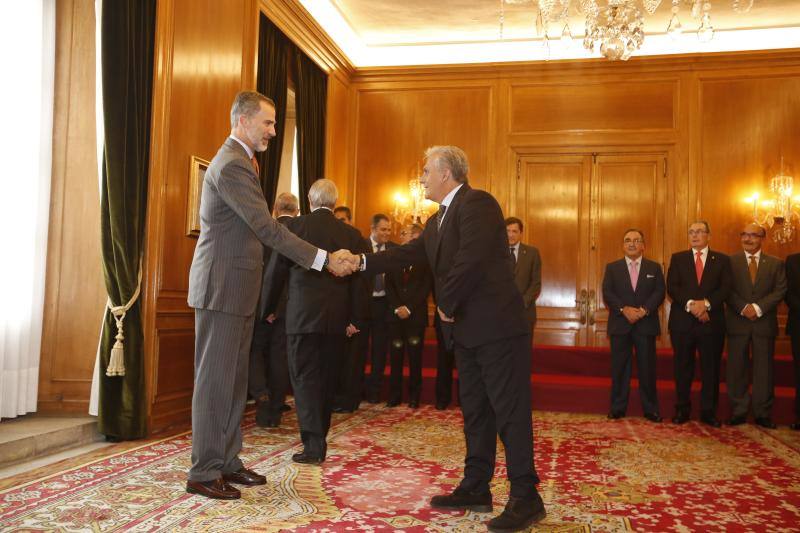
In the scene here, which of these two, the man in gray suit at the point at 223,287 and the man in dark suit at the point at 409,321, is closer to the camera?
the man in gray suit at the point at 223,287

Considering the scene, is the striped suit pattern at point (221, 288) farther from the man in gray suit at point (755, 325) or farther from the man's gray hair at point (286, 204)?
the man in gray suit at point (755, 325)

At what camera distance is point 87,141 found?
516cm

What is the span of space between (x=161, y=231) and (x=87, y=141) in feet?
2.80

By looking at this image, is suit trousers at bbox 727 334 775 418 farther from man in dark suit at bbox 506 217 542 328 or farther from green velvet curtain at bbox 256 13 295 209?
green velvet curtain at bbox 256 13 295 209

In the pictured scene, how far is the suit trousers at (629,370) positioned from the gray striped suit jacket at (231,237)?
13.3 feet

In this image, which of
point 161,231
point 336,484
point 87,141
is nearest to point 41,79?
point 87,141

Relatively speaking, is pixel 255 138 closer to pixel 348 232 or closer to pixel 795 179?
pixel 348 232

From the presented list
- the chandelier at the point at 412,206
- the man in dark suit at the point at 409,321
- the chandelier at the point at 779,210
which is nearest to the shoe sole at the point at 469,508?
the man in dark suit at the point at 409,321

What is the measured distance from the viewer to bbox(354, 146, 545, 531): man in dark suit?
3102mm

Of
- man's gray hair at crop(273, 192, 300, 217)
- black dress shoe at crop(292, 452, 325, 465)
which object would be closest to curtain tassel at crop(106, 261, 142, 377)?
man's gray hair at crop(273, 192, 300, 217)

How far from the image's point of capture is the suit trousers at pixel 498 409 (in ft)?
10.2

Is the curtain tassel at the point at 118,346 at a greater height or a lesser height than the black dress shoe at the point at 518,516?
greater

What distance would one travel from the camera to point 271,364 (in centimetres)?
553

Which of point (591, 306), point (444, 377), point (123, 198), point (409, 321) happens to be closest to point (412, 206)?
point (591, 306)
